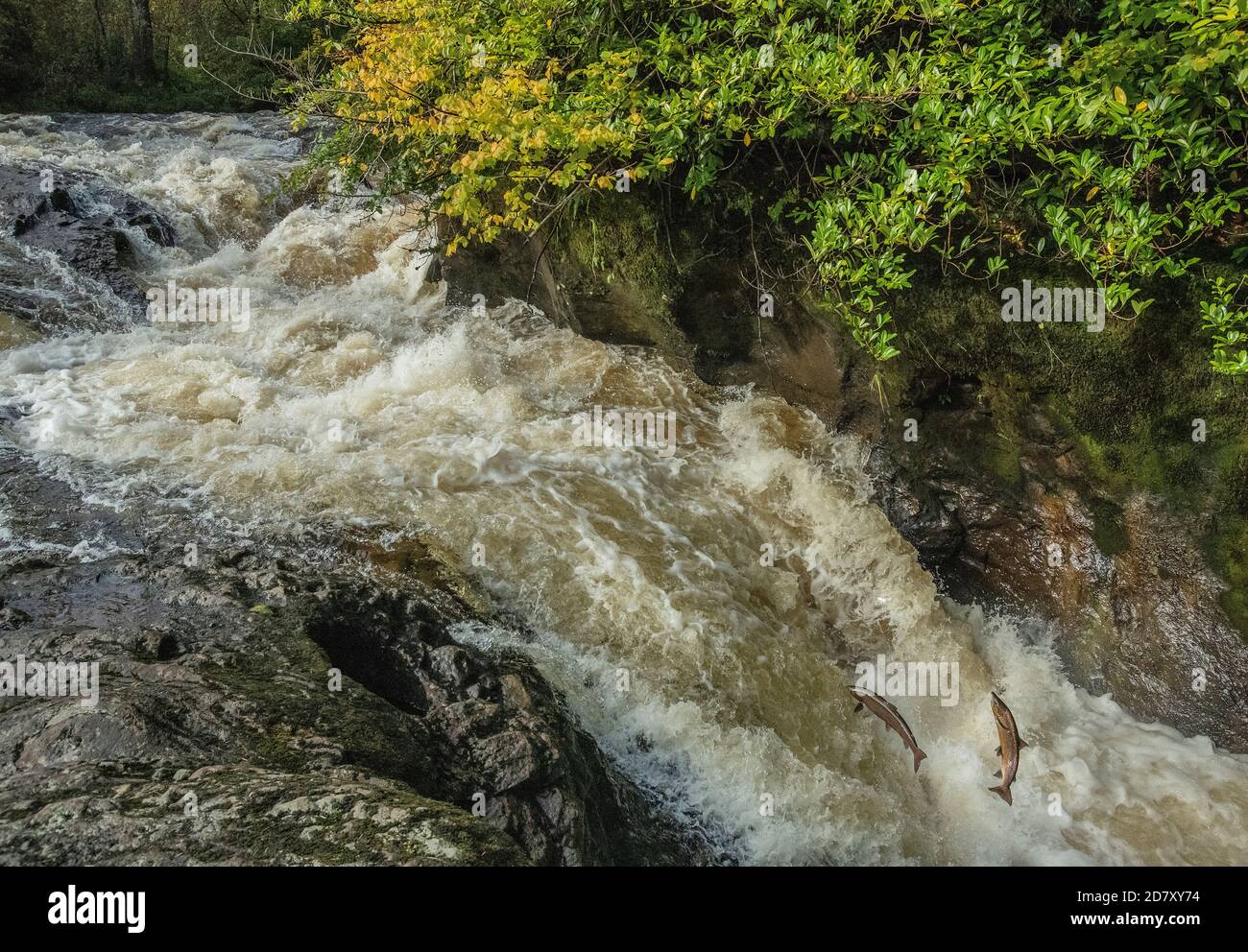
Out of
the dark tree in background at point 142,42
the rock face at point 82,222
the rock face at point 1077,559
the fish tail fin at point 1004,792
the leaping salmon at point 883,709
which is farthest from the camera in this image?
the dark tree in background at point 142,42

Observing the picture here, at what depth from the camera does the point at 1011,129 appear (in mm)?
4555

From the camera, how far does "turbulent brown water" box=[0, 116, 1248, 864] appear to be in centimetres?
432

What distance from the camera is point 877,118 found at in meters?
5.09

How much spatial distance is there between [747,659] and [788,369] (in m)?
2.74

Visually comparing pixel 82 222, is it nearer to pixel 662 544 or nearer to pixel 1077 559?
pixel 662 544

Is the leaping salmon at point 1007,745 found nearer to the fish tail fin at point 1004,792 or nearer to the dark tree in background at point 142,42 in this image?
the fish tail fin at point 1004,792

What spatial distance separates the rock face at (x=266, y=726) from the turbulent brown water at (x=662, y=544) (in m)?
0.34

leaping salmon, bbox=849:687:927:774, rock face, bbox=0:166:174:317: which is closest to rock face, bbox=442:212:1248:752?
leaping salmon, bbox=849:687:927:774

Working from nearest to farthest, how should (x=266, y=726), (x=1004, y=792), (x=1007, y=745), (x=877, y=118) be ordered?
(x=266, y=726), (x=1004, y=792), (x=1007, y=745), (x=877, y=118)

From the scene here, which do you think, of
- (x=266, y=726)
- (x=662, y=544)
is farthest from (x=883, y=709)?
(x=266, y=726)

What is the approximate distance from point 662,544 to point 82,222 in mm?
8186

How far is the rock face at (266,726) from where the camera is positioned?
2.52 meters

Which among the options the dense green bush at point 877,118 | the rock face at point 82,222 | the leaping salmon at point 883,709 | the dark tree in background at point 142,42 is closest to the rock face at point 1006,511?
the dense green bush at point 877,118
